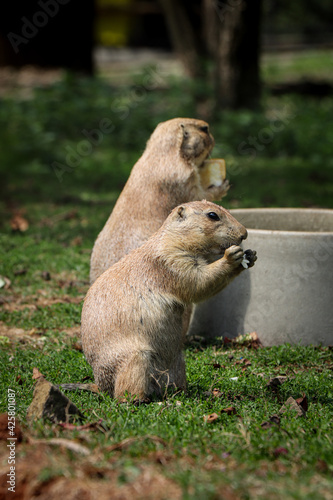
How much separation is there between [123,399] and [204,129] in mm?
2583

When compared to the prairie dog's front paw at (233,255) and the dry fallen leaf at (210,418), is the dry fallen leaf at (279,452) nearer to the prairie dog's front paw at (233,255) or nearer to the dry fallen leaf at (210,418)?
the dry fallen leaf at (210,418)

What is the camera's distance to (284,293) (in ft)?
16.1

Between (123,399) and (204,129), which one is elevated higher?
(204,129)

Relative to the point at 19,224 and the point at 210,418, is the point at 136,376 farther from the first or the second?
the point at 19,224

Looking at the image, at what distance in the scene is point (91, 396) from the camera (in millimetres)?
3861

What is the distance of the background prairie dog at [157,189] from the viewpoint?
491cm

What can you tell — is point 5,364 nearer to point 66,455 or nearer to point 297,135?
point 66,455

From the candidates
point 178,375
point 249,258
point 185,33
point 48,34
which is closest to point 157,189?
point 249,258

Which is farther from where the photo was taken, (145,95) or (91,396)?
(145,95)

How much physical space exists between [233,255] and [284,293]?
1.33 meters

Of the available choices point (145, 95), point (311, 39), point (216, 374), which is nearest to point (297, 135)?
point (145, 95)

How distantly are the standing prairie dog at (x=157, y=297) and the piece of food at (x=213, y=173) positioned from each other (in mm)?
1485

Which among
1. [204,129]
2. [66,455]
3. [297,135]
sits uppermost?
[204,129]

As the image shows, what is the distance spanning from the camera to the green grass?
2.77m
